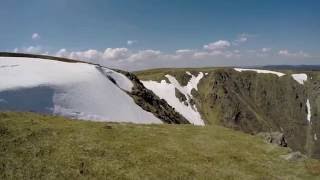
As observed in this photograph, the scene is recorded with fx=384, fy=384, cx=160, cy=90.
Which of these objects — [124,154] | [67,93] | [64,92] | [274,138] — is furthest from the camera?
[67,93]

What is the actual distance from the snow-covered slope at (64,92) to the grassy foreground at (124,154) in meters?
25.6

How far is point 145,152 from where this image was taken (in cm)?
3638

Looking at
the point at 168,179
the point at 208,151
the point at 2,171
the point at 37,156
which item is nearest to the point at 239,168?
Result: the point at 208,151

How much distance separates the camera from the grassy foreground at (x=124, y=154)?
30828 millimetres

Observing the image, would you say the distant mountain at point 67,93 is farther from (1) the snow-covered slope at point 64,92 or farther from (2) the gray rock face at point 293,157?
(2) the gray rock face at point 293,157

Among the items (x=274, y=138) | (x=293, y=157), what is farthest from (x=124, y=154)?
(x=274, y=138)

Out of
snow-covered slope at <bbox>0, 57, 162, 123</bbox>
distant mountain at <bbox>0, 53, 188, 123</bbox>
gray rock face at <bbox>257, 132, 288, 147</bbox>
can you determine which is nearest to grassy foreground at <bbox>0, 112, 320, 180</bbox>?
gray rock face at <bbox>257, 132, 288, 147</bbox>

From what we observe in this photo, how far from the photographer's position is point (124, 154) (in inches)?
1383

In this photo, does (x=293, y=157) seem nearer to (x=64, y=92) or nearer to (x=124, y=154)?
(x=124, y=154)

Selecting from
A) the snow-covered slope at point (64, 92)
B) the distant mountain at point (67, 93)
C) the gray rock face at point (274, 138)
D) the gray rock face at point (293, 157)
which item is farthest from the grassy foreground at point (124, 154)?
the snow-covered slope at point (64, 92)

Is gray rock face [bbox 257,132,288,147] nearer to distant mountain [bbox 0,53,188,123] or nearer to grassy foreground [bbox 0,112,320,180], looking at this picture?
grassy foreground [bbox 0,112,320,180]

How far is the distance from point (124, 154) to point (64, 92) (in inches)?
1649

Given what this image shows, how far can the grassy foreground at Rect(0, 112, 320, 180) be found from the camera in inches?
1214

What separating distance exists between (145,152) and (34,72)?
4835 centimetres
